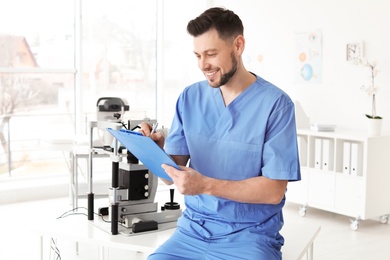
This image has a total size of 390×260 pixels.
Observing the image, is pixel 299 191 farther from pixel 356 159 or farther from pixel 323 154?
pixel 356 159

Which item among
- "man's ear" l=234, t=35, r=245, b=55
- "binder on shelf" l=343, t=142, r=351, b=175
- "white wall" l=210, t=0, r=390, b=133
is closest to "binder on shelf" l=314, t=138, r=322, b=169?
"binder on shelf" l=343, t=142, r=351, b=175

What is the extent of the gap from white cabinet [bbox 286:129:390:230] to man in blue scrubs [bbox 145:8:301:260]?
242 centimetres

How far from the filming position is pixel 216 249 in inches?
78.7

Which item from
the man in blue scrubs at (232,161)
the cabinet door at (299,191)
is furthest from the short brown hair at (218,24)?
the cabinet door at (299,191)

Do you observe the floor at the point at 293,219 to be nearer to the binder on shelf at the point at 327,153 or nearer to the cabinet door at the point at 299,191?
the cabinet door at the point at 299,191

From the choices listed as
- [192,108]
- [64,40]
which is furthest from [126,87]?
[192,108]

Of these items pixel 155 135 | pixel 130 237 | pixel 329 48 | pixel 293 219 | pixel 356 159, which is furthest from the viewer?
pixel 329 48

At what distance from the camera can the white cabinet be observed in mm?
4305

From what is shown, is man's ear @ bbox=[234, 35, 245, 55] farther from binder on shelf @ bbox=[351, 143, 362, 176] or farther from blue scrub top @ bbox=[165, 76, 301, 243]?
binder on shelf @ bbox=[351, 143, 362, 176]

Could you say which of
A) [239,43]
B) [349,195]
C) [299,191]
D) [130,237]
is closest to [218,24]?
[239,43]

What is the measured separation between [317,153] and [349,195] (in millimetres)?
461

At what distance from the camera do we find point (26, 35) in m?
5.45

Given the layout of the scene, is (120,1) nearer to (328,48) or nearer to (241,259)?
(328,48)

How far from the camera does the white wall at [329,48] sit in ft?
15.0
